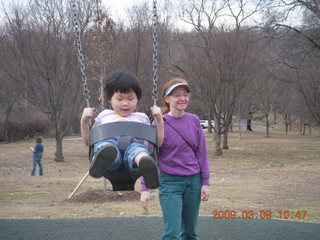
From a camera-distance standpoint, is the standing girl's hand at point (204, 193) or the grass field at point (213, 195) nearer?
the standing girl's hand at point (204, 193)

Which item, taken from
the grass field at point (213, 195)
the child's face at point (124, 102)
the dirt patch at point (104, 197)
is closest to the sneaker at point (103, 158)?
the child's face at point (124, 102)

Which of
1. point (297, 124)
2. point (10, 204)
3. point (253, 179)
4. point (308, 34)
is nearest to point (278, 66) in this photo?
point (308, 34)

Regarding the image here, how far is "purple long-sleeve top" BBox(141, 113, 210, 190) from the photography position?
317 cm

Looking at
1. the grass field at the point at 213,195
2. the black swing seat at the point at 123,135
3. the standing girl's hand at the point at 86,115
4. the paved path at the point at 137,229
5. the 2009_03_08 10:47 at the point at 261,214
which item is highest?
the standing girl's hand at the point at 86,115

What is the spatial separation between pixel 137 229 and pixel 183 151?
2.83 m

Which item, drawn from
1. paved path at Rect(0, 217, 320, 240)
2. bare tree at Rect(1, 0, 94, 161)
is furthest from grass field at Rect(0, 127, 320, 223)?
bare tree at Rect(1, 0, 94, 161)

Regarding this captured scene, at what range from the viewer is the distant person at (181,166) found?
311cm

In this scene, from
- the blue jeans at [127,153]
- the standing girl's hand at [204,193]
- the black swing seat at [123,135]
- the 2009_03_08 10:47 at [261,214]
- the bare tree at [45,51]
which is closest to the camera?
the blue jeans at [127,153]

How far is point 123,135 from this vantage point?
2912 mm

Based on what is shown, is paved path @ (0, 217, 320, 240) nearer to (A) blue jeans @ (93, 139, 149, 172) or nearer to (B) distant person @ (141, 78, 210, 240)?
(B) distant person @ (141, 78, 210, 240)

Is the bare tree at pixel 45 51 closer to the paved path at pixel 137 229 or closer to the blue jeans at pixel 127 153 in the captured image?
the paved path at pixel 137 229

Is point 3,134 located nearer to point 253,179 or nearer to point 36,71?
point 36,71

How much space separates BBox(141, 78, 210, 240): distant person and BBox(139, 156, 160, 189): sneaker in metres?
0.32

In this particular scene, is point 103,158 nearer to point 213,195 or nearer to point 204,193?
point 204,193
